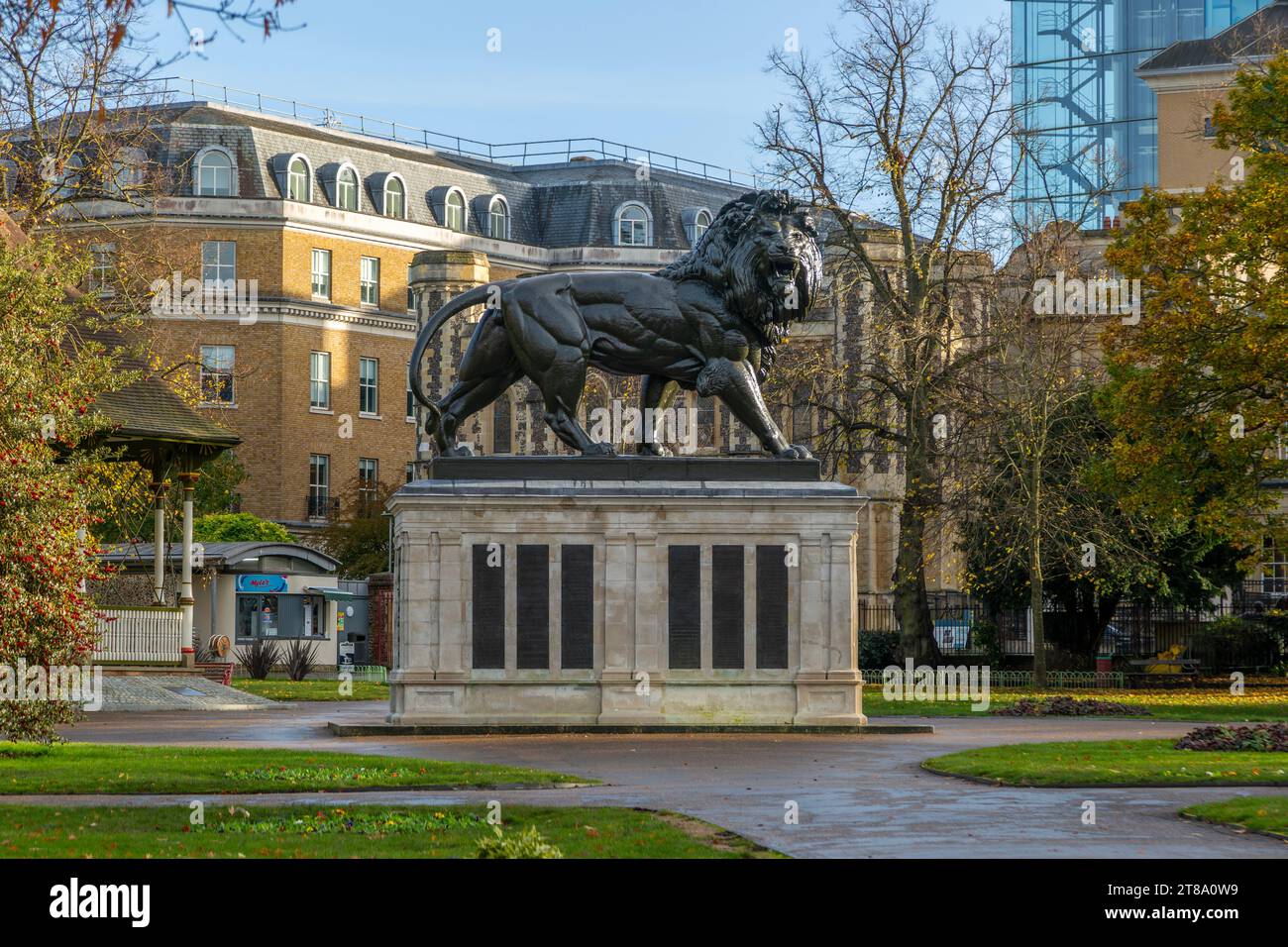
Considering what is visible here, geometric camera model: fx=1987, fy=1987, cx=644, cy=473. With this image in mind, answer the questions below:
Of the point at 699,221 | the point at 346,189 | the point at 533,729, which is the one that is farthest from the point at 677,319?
the point at 699,221

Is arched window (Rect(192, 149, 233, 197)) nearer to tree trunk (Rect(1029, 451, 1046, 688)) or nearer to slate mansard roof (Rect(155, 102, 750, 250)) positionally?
slate mansard roof (Rect(155, 102, 750, 250))

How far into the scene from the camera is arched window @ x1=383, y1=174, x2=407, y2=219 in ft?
309

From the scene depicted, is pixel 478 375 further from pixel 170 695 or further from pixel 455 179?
pixel 455 179

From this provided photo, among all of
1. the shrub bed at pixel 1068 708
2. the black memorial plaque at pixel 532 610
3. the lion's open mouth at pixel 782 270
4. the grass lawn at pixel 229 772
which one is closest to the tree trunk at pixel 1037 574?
the shrub bed at pixel 1068 708

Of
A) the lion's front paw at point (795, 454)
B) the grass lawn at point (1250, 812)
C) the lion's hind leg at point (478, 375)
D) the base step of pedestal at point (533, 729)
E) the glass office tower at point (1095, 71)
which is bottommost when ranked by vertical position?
the base step of pedestal at point (533, 729)

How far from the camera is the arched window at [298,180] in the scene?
295 feet

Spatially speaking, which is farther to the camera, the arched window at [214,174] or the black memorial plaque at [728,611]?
the arched window at [214,174]

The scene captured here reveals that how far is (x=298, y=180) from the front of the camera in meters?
90.4

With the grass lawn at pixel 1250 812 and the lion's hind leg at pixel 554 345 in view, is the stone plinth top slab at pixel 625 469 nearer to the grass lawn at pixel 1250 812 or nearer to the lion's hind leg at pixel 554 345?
the lion's hind leg at pixel 554 345

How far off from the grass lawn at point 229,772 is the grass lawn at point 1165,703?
12.9 m

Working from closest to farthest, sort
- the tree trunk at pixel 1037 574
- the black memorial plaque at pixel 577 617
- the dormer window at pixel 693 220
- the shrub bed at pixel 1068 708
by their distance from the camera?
the black memorial plaque at pixel 577 617 → the shrub bed at pixel 1068 708 → the tree trunk at pixel 1037 574 → the dormer window at pixel 693 220
